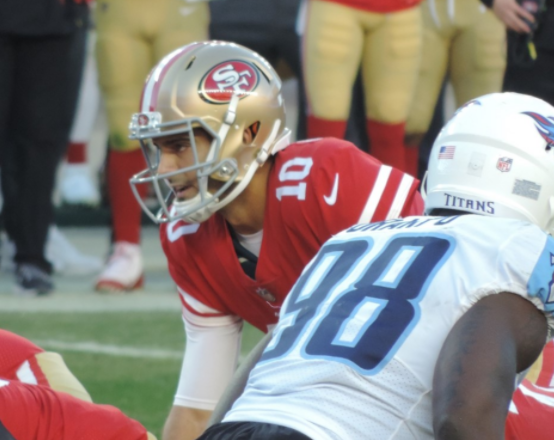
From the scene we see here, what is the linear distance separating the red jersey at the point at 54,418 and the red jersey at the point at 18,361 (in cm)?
35

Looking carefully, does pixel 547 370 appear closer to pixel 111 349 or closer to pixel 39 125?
pixel 111 349

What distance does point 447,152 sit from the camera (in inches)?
95.6

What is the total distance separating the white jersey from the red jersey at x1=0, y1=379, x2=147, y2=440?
1.43ft

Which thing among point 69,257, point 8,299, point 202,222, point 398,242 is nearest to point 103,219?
point 69,257

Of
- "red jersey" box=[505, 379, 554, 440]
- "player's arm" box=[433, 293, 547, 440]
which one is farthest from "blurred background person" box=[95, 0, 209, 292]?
"player's arm" box=[433, 293, 547, 440]

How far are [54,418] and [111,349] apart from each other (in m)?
2.28

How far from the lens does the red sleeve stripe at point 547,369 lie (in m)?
2.97

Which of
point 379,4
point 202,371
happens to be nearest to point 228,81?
point 202,371

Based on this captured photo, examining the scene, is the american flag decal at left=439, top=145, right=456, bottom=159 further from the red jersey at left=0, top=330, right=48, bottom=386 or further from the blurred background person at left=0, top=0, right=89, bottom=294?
the blurred background person at left=0, top=0, right=89, bottom=294

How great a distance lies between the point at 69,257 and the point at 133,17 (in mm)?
1464

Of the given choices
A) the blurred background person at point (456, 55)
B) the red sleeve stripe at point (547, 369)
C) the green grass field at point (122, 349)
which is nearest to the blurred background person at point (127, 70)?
the green grass field at point (122, 349)

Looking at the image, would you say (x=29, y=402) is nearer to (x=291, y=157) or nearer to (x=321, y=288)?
(x=321, y=288)

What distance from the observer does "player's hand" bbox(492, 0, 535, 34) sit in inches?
175

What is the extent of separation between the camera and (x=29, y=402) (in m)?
2.34
